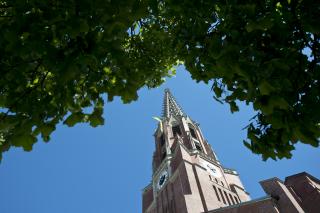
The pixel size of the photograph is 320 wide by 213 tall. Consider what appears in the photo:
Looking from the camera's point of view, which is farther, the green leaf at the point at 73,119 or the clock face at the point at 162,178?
the clock face at the point at 162,178

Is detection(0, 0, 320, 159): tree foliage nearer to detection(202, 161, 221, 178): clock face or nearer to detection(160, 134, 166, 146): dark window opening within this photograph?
detection(202, 161, 221, 178): clock face

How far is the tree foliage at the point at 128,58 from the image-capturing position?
311 centimetres

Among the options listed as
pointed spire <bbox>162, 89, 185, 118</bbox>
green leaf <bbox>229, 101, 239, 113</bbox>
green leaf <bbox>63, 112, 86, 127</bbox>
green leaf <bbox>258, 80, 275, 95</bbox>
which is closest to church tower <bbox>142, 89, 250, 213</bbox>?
pointed spire <bbox>162, 89, 185, 118</bbox>

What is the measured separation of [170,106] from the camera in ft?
173

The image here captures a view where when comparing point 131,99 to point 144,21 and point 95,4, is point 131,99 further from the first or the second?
point 144,21

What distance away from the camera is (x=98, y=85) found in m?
4.49

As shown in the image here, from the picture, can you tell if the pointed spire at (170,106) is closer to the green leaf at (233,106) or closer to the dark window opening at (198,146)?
the dark window opening at (198,146)

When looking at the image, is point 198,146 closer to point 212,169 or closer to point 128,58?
point 212,169

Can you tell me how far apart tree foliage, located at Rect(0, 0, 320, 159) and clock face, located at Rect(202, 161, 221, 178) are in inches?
1173

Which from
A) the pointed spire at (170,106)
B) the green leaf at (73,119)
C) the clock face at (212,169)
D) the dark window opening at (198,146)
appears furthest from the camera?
the pointed spire at (170,106)

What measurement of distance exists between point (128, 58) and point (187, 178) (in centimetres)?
2639

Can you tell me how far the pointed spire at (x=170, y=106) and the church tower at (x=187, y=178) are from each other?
136 inches

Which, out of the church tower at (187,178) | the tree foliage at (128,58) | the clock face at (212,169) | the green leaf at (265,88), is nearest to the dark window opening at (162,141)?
the church tower at (187,178)

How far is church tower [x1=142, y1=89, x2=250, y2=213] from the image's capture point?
27.5m
